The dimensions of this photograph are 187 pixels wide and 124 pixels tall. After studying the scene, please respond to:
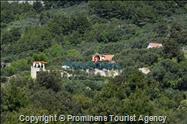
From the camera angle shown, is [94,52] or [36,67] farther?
[94,52]

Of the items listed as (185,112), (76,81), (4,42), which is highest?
(185,112)

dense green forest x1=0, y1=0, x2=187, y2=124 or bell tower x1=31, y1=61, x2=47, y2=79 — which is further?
bell tower x1=31, y1=61, x2=47, y2=79

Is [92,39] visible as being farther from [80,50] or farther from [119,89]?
[119,89]

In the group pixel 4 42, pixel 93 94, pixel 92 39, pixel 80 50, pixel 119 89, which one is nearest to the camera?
pixel 119 89

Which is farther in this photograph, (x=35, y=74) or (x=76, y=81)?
(x=35, y=74)

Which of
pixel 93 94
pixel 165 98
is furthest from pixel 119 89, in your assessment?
pixel 93 94

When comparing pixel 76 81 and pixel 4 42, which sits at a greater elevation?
pixel 76 81

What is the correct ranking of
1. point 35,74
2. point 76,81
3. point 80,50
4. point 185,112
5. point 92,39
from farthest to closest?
1. point 92,39
2. point 80,50
3. point 35,74
4. point 76,81
5. point 185,112

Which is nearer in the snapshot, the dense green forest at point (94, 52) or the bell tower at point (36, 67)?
the dense green forest at point (94, 52)
